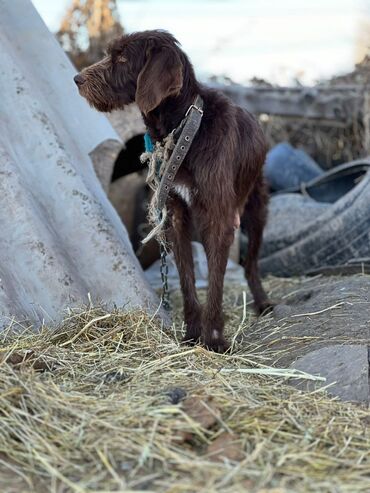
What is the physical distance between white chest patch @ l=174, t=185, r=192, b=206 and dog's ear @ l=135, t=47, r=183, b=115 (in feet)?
1.72

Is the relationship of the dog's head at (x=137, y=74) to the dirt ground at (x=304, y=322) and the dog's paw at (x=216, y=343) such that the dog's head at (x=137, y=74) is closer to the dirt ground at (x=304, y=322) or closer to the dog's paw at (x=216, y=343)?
the dog's paw at (x=216, y=343)

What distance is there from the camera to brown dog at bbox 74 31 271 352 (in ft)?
16.5

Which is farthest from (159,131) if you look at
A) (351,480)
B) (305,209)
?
(305,209)

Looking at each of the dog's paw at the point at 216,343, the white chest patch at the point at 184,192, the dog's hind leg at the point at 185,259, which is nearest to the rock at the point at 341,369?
the dog's paw at the point at 216,343

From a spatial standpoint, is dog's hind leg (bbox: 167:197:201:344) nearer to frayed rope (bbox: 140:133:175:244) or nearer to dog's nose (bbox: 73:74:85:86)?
frayed rope (bbox: 140:133:175:244)

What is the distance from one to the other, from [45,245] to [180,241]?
888mm

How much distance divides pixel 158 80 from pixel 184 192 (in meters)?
0.73

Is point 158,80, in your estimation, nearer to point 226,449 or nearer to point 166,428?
point 166,428

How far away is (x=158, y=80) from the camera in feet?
16.4

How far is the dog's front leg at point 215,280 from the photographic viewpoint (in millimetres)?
5125

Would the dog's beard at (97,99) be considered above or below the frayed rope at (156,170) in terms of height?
above

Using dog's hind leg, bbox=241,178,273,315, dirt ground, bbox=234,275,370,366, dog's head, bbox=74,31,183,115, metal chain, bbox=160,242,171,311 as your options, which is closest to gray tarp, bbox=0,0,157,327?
metal chain, bbox=160,242,171,311

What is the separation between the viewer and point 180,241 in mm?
5477

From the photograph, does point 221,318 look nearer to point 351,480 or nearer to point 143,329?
point 143,329
